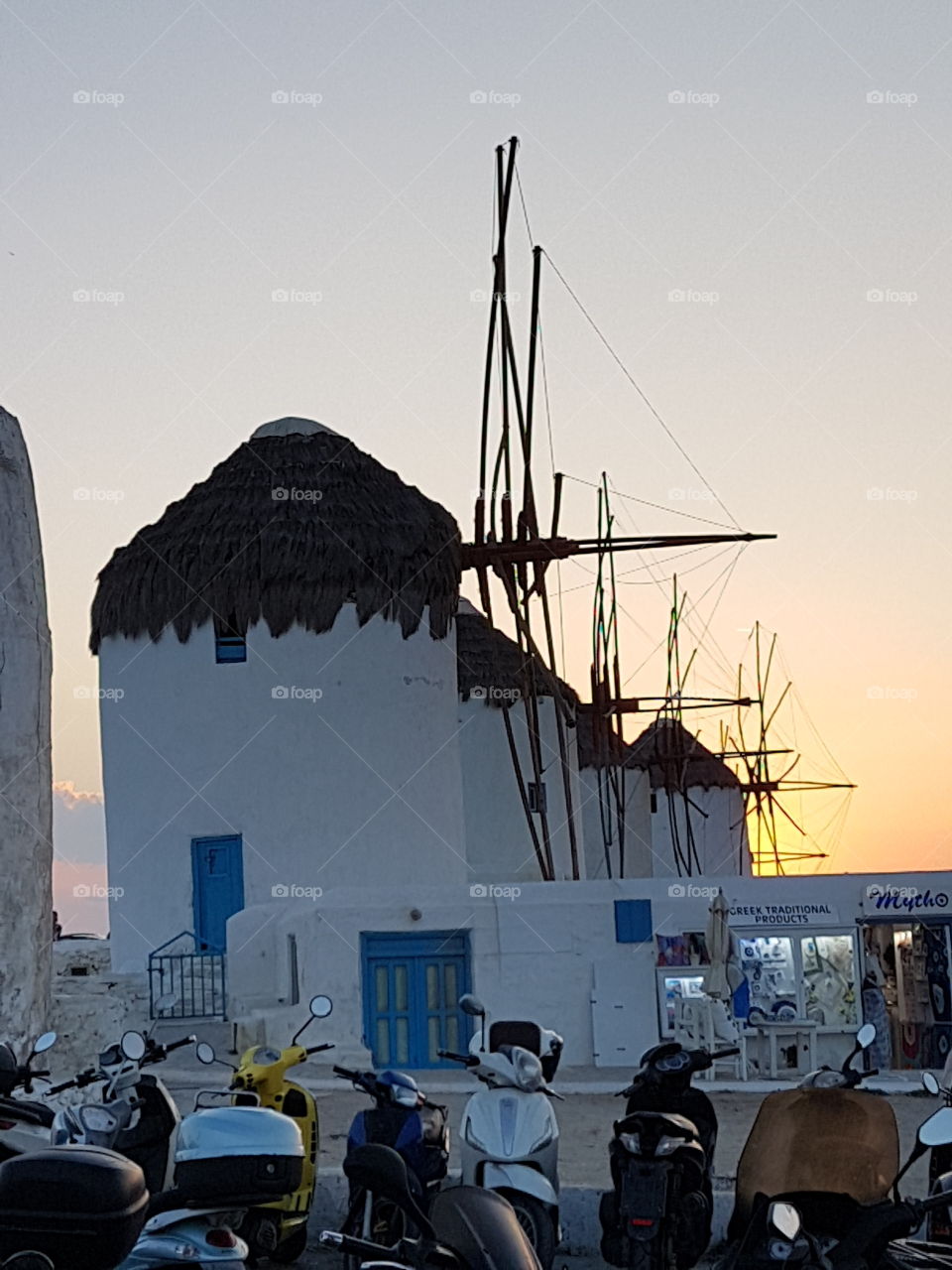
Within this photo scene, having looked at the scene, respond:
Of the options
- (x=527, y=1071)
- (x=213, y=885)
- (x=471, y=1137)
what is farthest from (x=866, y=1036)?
(x=213, y=885)

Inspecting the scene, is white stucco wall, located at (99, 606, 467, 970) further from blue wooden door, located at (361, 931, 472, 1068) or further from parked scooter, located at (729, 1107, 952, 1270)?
parked scooter, located at (729, 1107, 952, 1270)

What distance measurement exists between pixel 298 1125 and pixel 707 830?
41.7 metres

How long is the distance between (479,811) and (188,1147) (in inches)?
932

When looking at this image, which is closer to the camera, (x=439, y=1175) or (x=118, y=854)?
(x=439, y=1175)

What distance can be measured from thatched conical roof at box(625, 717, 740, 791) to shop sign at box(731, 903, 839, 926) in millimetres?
21984

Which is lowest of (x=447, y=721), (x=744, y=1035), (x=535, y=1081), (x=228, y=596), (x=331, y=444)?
(x=744, y=1035)

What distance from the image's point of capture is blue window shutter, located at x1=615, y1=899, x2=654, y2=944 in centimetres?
1755

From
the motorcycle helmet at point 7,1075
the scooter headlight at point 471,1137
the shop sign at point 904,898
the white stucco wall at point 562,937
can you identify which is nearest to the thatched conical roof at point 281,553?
the white stucco wall at point 562,937

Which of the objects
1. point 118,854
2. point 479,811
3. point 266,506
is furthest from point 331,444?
point 479,811

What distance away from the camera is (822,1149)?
6164 millimetres

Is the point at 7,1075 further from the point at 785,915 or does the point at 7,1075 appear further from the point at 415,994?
the point at 785,915

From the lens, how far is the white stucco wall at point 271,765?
2106cm

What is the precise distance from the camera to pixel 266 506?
2138 centimetres

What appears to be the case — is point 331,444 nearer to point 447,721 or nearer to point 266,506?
point 266,506
